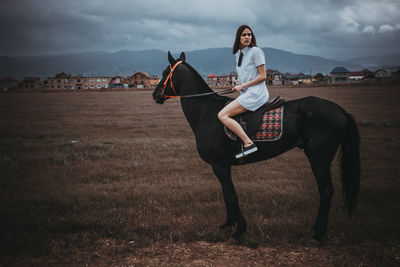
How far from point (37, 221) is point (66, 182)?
2.45 m

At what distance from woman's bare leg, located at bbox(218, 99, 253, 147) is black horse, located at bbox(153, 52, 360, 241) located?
0.88 ft

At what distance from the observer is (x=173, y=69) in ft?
17.4

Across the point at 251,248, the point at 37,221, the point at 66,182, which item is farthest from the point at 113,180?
the point at 251,248

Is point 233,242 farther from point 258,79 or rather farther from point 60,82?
point 60,82

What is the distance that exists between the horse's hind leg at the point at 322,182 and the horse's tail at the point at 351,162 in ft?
1.76

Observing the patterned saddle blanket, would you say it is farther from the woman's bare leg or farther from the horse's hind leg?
the horse's hind leg

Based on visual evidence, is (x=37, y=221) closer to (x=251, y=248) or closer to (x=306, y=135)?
(x=251, y=248)

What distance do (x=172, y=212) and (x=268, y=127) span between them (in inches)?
119

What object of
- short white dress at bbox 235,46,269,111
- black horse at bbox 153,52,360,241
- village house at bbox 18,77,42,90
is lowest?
black horse at bbox 153,52,360,241

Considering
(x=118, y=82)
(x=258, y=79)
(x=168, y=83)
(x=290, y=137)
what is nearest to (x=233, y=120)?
(x=258, y=79)

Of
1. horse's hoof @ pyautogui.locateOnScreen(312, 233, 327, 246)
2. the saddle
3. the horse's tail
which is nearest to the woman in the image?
the saddle

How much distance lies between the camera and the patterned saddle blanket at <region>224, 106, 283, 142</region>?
4.77 m

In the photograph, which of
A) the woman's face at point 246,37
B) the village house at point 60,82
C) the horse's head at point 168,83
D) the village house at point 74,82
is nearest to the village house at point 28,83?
the village house at point 74,82

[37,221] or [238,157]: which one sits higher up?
[238,157]
